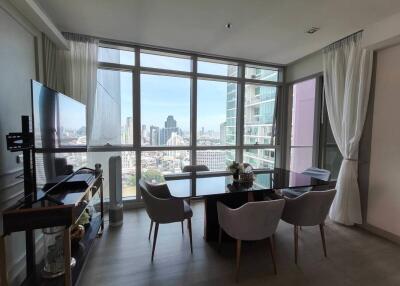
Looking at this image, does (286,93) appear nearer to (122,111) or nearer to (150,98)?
(150,98)

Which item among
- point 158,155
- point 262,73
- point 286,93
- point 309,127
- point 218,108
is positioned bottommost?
point 158,155

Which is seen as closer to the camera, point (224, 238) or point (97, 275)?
point (97, 275)

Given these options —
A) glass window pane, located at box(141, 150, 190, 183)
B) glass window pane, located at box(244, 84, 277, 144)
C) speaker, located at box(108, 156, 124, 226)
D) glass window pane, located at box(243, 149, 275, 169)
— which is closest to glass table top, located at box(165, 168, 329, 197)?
speaker, located at box(108, 156, 124, 226)

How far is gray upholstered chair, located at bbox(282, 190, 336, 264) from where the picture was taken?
2117 mm

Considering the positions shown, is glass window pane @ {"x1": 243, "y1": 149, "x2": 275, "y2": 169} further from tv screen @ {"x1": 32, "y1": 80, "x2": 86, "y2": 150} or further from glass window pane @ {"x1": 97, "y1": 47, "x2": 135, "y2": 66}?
tv screen @ {"x1": 32, "y1": 80, "x2": 86, "y2": 150}

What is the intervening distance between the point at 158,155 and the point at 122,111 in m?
1.02

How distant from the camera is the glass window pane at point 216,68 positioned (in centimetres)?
406

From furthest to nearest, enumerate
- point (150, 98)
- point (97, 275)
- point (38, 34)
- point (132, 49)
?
point (150, 98)
point (132, 49)
point (38, 34)
point (97, 275)

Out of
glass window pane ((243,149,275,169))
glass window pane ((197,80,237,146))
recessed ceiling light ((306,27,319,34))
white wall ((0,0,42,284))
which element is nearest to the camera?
white wall ((0,0,42,284))

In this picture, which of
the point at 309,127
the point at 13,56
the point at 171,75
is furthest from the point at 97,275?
the point at 309,127

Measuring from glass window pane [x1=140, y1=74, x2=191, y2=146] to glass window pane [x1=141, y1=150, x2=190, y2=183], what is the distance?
184 mm

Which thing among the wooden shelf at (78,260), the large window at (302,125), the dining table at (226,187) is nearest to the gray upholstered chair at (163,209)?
the dining table at (226,187)

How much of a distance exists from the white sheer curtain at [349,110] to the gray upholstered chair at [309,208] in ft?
3.75

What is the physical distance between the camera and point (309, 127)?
4125 millimetres
